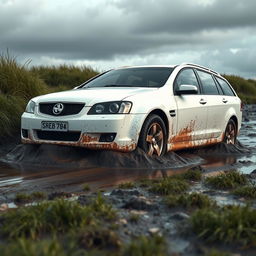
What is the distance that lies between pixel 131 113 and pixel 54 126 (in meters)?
1.08

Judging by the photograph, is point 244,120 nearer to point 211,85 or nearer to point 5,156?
point 211,85

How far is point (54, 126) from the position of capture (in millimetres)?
6945

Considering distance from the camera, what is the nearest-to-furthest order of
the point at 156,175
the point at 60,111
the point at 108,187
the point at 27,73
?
the point at 108,187 → the point at 156,175 → the point at 60,111 → the point at 27,73

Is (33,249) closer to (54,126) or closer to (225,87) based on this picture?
(54,126)

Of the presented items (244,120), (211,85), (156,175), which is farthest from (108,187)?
(244,120)

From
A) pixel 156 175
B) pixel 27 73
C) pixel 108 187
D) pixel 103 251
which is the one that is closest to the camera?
pixel 103 251

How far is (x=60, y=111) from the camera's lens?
6.98 meters

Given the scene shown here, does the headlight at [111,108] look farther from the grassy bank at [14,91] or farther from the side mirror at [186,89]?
the grassy bank at [14,91]

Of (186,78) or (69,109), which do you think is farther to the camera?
(186,78)

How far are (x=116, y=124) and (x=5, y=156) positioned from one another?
209cm

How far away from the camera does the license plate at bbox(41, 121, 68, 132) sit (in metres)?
6.87

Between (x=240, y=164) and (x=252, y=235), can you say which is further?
(x=240, y=164)

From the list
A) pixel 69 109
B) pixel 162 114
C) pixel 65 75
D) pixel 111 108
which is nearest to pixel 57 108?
pixel 69 109

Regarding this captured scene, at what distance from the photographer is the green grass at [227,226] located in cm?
320
